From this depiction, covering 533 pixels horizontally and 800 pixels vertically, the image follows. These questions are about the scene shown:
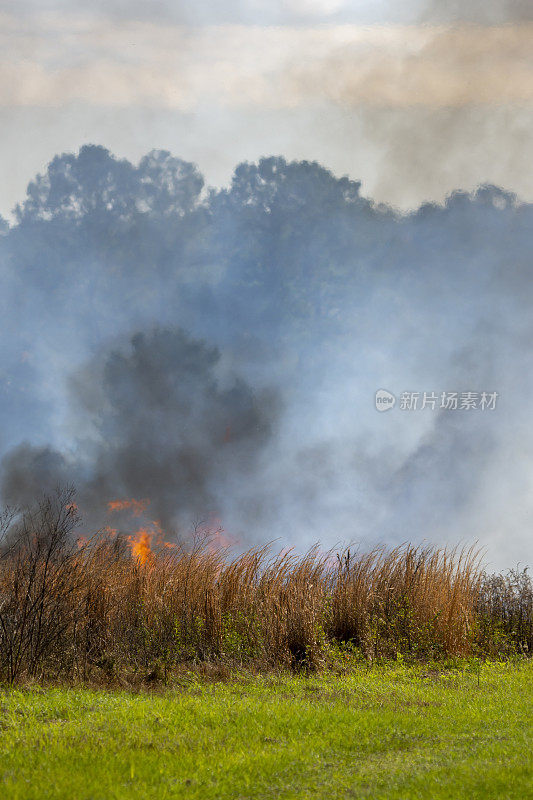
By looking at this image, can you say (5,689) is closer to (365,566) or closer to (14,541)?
(14,541)

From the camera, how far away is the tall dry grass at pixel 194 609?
9.84m

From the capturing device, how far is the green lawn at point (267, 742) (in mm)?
5262

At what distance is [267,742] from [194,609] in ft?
15.9

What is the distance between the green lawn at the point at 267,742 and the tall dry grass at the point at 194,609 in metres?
1.12

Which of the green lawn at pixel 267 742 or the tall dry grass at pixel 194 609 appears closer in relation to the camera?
the green lawn at pixel 267 742

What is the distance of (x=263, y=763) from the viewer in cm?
585

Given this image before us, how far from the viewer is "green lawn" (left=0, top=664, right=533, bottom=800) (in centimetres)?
526

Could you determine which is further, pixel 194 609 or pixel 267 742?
pixel 194 609

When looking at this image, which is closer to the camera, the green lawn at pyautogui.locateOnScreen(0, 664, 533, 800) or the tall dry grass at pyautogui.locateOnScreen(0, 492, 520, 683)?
the green lawn at pyautogui.locateOnScreen(0, 664, 533, 800)

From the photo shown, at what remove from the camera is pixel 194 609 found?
11266 mm

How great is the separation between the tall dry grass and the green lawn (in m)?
1.12

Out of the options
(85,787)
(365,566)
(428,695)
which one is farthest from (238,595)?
(85,787)

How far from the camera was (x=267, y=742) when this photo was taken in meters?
6.54

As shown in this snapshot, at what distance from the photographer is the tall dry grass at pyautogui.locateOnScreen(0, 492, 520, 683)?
32.3ft
